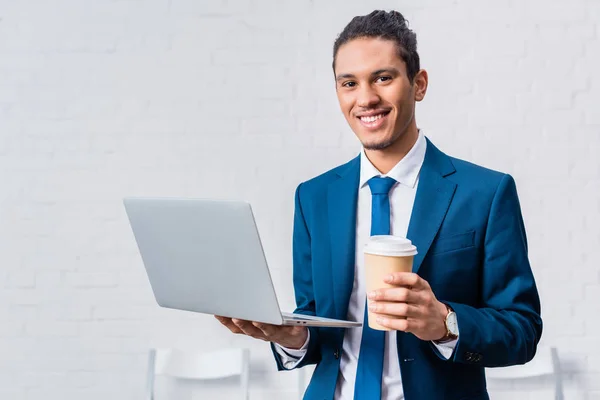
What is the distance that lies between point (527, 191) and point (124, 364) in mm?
1885

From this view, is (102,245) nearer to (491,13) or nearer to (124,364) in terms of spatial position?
(124,364)

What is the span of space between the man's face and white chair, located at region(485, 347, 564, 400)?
170 cm

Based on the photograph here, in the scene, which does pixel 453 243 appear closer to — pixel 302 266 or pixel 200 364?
pixel 302 266

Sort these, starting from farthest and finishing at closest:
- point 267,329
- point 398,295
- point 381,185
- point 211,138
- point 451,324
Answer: point 211,138, point 381,185, point 267,329, point 451,324, point 398,295

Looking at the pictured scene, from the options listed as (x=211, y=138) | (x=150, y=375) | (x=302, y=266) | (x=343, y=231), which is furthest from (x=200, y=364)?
(x=343, y=231)

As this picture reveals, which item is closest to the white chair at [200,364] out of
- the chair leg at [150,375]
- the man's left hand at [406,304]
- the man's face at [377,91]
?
the chair leg at [150,375]

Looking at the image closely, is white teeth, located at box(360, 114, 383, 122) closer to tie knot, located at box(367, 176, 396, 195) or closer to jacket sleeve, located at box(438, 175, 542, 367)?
tie knot, located at box(367, 176, 396, 195)

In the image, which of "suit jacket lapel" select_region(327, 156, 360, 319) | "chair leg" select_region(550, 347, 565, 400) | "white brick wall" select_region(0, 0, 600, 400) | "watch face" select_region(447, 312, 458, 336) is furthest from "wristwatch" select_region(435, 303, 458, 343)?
"chair leg" select_region(550, 347, 565, 400)

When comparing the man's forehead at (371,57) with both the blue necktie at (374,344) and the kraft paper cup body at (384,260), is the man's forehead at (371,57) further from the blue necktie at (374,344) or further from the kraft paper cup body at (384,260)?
the kraft paper cup body at (384,260)

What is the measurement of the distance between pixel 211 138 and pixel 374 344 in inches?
65.7

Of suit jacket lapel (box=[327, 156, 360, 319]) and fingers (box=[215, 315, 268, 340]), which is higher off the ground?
suit jacket lapel (box=[327, 156, 360, 319])

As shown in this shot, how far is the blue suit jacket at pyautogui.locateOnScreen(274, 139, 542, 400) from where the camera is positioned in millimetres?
1319

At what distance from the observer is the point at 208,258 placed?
4.08ft

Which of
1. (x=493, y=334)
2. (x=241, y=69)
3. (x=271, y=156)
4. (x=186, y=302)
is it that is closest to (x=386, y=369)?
(x=493, y=334)
